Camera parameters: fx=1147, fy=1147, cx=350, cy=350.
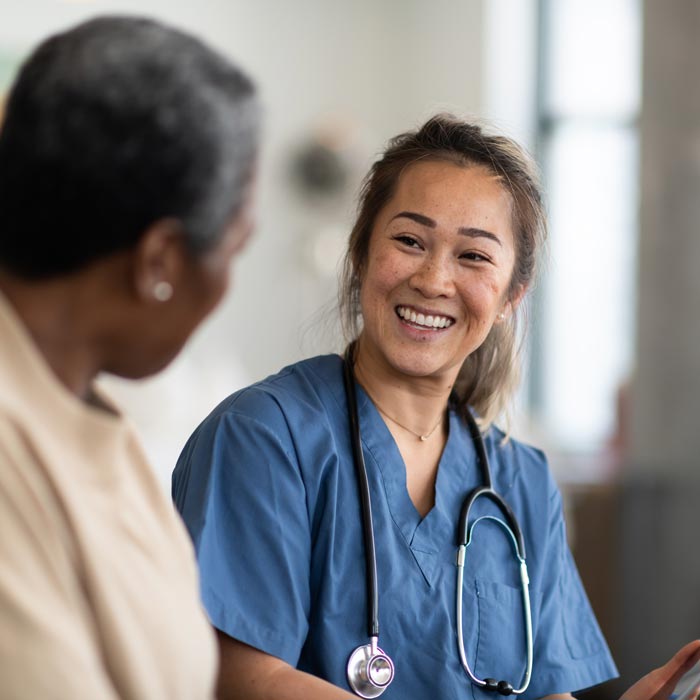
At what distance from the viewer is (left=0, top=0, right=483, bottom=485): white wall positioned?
557cm

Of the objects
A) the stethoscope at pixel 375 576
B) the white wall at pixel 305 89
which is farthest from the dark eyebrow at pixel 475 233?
the white wall at pixel 305 89

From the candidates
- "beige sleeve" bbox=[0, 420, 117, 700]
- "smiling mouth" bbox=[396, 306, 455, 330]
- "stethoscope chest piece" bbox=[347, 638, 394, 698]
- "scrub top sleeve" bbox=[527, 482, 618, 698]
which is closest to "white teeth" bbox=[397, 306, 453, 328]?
"smiling mouth" bbox=[396, 306, 455, 330]

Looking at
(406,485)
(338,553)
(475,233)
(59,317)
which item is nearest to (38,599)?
(59,317)

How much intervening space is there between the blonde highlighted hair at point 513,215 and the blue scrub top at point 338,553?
0.16m

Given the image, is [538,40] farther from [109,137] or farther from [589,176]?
[109,137]

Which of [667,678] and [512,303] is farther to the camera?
[512,303]

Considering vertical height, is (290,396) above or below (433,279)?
below

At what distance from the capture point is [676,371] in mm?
3658

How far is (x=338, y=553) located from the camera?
4.75 feet

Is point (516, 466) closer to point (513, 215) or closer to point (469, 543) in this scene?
point (469, 543)

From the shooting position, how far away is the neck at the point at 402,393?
1641 mm

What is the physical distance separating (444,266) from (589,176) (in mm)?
4089

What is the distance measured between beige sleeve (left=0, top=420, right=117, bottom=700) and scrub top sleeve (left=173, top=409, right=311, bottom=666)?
486mm

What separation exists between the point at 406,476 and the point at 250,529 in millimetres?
290
